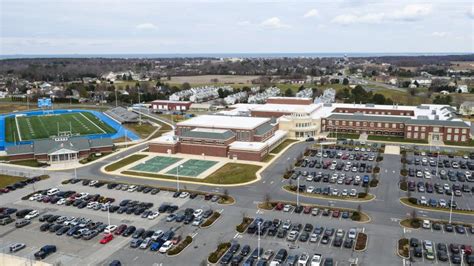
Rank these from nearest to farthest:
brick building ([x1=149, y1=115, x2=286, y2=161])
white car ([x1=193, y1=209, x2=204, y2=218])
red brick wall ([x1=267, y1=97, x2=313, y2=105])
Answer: white car ([x1=193, y1=209, x2=204, y2=218])
brick building ([x1=149, y1=115, x2=286, y2=161])
red brick wall ([x1=267, y1=97, x2=313, y2=105])

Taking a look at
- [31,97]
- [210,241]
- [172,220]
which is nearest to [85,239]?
[172,220]

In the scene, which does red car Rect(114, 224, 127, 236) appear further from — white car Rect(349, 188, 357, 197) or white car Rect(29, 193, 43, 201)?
white car Rect(349, 188, 357, 197)

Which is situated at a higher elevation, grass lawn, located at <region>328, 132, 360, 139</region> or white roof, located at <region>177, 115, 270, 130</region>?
white roof, located at <region>177, 115, 270, 130</region>

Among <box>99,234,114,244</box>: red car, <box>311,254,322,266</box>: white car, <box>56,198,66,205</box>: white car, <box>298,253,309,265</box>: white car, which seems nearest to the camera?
<box>311,254,322,266</box>: white car

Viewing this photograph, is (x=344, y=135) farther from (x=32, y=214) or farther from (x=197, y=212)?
(x=32, y=214)

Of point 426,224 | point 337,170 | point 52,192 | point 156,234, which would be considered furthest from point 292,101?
point 156,234

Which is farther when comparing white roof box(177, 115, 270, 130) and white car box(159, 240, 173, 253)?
white roof box(177, 115, 270, 130)

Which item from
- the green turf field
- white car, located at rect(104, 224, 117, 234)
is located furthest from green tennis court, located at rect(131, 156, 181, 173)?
the green turf field
